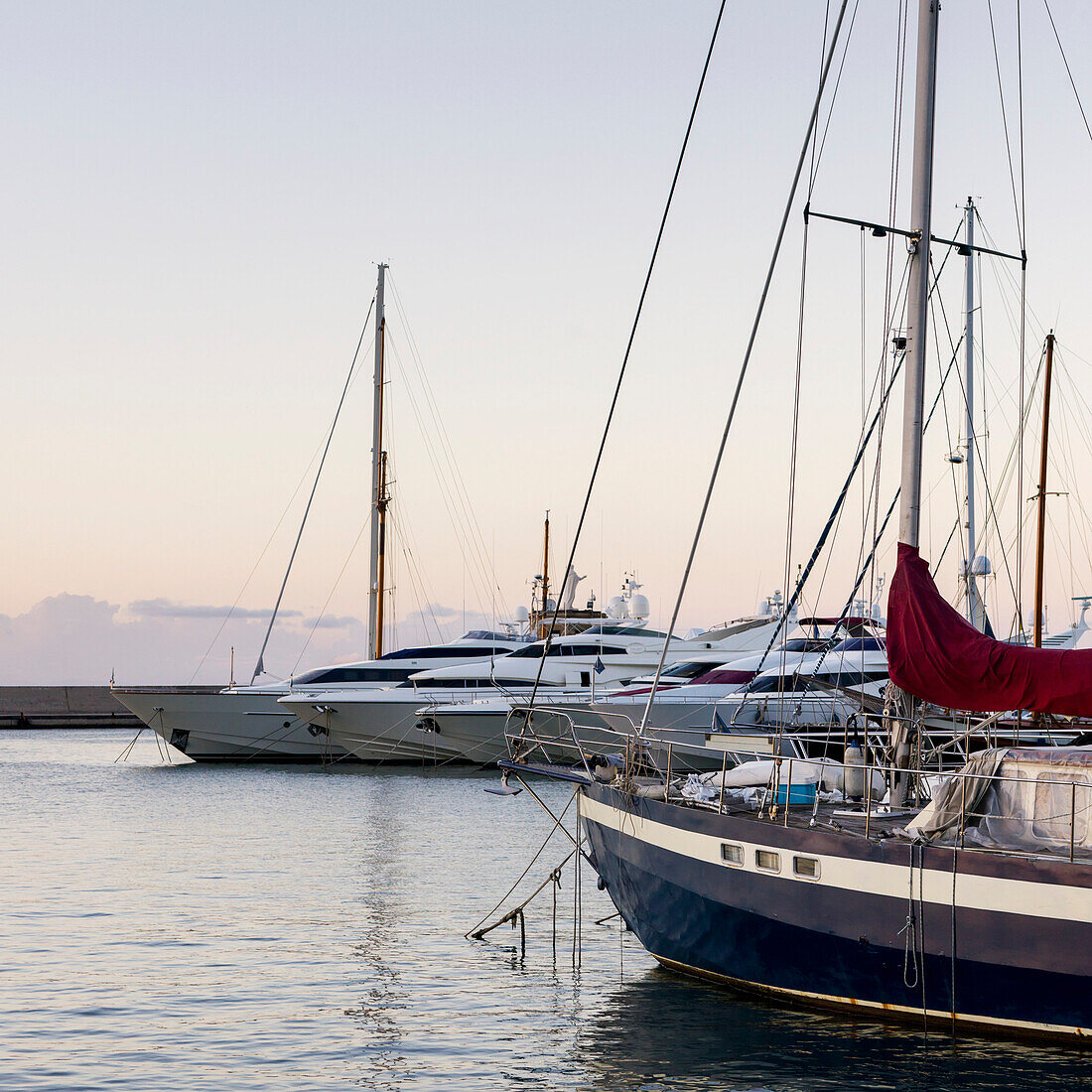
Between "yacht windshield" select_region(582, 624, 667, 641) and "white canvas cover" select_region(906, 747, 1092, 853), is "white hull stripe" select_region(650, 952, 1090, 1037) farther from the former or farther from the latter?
"yacht windshield" select_region(582, 624, 667, 641)

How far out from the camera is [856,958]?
1207 cm

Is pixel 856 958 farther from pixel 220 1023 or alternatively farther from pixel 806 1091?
pixel 220 1023

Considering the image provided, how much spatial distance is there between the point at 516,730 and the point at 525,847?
52.5 ft

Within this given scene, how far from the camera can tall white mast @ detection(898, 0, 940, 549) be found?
14.0 meters

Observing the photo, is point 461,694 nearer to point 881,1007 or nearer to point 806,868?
point 806,868

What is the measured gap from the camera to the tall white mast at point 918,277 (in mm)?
13961

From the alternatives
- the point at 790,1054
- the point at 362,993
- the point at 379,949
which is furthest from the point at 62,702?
the point at 790,1054

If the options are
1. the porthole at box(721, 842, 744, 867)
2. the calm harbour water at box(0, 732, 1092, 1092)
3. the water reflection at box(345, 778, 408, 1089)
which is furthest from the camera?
the porthole at box(721, 842, 744, 867)

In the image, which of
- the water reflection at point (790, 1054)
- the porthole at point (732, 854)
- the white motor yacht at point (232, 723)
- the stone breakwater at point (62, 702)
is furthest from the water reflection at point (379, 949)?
the stone breakwater at point (62, 702)

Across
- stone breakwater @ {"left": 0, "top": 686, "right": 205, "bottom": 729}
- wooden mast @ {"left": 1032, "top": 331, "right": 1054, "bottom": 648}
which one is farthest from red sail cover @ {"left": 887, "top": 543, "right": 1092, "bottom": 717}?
stone breakwater @ {"left": 0, "top": 686, "right": 205, "bottom": 729}

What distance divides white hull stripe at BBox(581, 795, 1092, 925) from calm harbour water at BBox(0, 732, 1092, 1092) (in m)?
1.34

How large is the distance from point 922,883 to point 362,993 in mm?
6237

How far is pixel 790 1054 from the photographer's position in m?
11.7

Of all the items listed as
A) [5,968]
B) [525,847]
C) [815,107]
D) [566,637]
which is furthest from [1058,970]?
[566,637]
